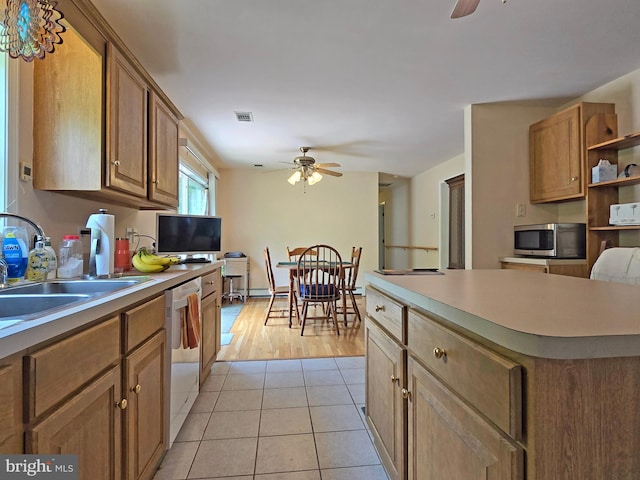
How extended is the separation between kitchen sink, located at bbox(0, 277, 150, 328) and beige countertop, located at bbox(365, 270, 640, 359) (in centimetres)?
104

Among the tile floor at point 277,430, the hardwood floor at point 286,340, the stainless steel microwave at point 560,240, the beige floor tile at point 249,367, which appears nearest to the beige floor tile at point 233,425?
the tile floor at point 277,430

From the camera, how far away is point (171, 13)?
5.83 feet

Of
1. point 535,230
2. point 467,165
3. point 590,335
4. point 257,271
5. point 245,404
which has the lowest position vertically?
point 245,404

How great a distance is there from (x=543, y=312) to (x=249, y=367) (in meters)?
2.41

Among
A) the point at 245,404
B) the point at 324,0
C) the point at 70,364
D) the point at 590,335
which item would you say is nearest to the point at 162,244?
the point at 245,404

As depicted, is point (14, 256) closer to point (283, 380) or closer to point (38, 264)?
point (38, 264)

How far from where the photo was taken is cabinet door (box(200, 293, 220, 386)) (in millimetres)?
2180

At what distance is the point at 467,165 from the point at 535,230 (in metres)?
0.84

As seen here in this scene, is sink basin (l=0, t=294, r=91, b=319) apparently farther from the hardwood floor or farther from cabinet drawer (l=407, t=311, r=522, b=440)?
the hardwood floor

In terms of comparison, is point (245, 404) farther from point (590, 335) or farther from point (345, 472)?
point (590, 335)

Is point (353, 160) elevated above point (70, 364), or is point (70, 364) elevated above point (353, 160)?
point (353, 160)

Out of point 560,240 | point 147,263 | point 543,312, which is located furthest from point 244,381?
point 560,240

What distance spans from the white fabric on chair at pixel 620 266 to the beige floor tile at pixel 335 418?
1.75 meters
